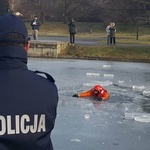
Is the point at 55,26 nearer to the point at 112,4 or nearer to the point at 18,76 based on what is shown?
the point at 112,4

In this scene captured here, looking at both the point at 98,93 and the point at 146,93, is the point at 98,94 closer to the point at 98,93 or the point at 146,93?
the point at 98,93

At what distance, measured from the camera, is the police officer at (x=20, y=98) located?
2.60 metres

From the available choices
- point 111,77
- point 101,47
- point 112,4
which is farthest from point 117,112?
point 112,4

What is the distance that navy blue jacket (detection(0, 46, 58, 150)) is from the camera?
2600 mm

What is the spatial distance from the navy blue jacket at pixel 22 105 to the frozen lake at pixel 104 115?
176 inches

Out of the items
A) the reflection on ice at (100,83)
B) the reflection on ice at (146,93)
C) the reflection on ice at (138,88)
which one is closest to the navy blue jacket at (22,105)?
the reflection on ice at (146,93)

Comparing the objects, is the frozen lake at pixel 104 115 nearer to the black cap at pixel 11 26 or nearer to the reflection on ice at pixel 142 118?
the reflection on ice at pixel 142 118

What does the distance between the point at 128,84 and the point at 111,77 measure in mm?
1906

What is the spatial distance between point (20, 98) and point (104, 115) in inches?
287

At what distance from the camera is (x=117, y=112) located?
403 inches

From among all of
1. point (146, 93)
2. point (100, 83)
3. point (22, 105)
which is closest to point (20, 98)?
point (22, 105)

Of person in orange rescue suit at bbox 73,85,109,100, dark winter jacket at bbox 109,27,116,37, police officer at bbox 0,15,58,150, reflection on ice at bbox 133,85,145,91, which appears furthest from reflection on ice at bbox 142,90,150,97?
dark winter jacket at bbox 109,27,116,37

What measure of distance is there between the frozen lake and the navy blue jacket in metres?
4.46

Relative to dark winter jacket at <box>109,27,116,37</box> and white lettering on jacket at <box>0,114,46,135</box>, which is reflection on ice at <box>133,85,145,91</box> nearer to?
white lettering on jacket at <box>0,114,46,135</box>
